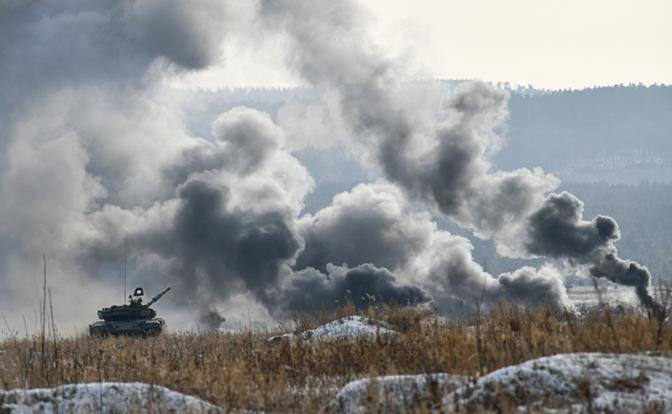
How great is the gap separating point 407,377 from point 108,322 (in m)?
43.4

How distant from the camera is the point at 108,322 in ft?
169

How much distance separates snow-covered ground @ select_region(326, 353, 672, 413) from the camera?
876 centimetres

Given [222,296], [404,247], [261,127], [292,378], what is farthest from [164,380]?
[261,127]

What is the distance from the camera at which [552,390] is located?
921 cm

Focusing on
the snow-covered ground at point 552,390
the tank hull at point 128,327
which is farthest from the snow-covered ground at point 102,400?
the tank hull at point 128,327

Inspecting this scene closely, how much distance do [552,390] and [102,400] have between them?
17.8 feet

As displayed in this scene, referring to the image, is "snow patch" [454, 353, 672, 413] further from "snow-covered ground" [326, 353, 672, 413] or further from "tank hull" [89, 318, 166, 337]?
"tank hull" [89, 318, 166, 337]

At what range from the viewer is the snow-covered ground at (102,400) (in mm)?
10281

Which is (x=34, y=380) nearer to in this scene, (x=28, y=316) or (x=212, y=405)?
(x=212, y=405)

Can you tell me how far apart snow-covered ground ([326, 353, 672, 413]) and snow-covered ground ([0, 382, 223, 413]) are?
191 centimetres

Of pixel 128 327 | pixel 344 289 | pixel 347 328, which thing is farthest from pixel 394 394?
pixel 344 289

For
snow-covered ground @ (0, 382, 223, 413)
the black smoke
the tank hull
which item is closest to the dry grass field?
snow-covered ground @ (0, 382, 223, 413)

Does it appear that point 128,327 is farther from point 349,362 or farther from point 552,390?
point 552,390

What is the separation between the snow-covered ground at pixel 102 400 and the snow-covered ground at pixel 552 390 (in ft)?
6.27
